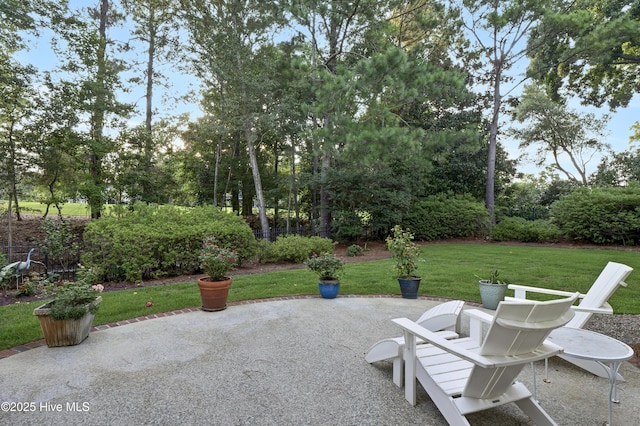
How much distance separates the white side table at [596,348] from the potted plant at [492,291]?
5.43ft

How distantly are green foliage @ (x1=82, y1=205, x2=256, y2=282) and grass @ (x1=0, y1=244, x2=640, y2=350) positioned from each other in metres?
1.01

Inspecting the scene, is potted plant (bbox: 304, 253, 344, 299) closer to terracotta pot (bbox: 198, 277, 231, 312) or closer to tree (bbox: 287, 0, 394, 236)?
terracotta pot (bbox: 198, 277, 231, 312)

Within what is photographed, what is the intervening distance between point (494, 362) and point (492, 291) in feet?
9.73

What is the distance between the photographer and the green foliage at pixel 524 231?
1163 cm

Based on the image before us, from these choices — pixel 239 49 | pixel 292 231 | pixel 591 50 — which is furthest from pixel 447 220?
pixel 239 49

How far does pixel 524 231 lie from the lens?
12.0 metres

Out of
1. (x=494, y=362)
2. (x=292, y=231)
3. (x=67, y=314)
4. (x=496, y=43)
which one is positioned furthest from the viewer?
(x=496, y=43)

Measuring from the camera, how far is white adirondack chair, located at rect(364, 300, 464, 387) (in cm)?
250

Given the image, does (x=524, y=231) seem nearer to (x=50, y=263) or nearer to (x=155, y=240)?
(x=155, y=240)

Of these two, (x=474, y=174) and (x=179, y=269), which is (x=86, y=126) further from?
(x=474, y=174)

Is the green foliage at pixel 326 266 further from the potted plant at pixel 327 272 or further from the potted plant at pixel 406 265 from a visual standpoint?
the potted plant at pixel 406 265

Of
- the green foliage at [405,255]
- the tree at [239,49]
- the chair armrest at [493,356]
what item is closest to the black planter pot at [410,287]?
the green foliage at [405,255]

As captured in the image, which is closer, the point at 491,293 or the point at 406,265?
the point at 491,293

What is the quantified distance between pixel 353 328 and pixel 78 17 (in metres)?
11.8
